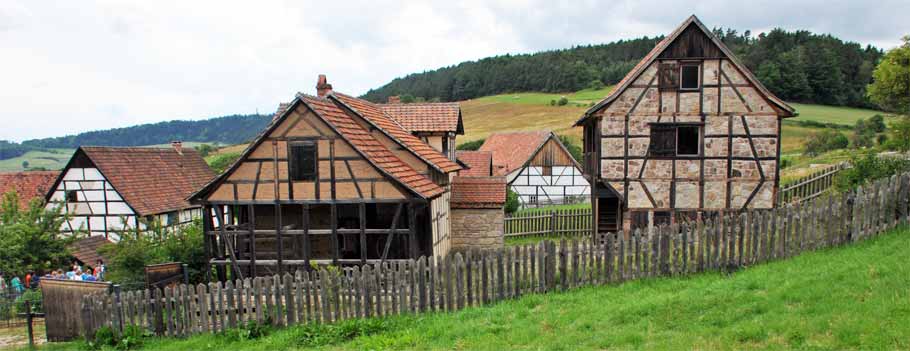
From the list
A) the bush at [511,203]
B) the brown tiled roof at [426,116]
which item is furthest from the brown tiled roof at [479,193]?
the bush at [511,203]

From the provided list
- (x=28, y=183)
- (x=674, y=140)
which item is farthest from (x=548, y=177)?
(x=28, y=183)

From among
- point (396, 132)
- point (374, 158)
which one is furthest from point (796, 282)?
point (396, 132)

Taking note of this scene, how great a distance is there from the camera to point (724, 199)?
61.8ft

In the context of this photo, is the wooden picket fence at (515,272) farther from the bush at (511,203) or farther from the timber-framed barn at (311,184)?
the bush at (511,203)

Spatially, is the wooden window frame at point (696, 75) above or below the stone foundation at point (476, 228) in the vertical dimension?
above

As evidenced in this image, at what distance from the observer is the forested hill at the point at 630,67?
6962cm

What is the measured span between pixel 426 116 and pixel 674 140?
9104 mm

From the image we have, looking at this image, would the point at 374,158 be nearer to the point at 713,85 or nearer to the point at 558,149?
the point at 713,85

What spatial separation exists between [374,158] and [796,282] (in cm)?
1048

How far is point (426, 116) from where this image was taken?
21562 mm

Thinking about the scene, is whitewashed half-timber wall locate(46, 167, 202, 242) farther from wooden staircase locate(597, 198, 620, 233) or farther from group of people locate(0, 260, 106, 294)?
wooden staircase locate(597, 198, 620, 233)

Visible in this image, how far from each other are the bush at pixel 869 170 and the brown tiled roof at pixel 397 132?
13.4m

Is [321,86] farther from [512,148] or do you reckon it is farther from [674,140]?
[512,148]

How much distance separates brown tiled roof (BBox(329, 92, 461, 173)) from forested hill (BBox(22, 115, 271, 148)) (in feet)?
414
